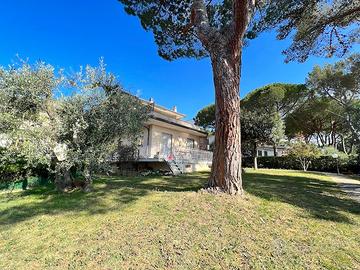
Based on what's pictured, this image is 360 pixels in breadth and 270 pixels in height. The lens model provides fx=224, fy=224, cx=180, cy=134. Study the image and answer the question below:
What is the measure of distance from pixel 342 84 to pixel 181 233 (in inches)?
934

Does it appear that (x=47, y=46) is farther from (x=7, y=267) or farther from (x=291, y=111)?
(x=291, y=111)

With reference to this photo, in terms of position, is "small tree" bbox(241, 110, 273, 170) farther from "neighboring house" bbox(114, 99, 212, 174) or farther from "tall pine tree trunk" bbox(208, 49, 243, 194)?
"tall pine tree trunk" bbox(208, 49, 243, 194)

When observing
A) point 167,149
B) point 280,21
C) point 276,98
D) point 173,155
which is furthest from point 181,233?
point 276,98

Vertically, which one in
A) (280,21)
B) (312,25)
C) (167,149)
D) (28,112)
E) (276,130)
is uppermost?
(280,21)

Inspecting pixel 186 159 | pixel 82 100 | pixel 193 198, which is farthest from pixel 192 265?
pixel 186 159

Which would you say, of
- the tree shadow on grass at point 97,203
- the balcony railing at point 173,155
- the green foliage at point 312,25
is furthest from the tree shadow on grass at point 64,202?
the green foliage at point 312,25

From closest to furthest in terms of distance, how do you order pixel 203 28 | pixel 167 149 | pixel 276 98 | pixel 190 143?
pixel 203 28, pixel 167 149, pixel 190 143, pixel 276 98

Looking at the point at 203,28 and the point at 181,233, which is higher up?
the point at 203,28

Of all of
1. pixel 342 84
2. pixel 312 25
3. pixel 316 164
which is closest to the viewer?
pixel 312 25

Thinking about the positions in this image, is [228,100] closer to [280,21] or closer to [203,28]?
[203,28]

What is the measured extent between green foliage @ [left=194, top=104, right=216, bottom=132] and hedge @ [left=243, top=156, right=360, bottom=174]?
776 centimetres

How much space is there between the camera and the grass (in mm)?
3613

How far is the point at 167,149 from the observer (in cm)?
1984

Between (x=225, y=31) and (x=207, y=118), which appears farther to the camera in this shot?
(x=207, y=118)
